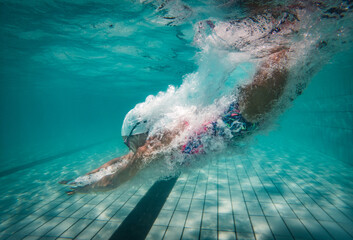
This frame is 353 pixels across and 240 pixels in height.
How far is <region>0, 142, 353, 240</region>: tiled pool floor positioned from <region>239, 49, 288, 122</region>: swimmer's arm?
5.22ft

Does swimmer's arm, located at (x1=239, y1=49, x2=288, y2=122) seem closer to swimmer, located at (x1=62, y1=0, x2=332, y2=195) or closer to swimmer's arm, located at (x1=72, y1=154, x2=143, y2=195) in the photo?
swimmer, located at (x1=62, y1=0, x2=332, y2=195)

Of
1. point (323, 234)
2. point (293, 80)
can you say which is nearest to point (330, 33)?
point (293, 80)

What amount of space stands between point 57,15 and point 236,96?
10821mm

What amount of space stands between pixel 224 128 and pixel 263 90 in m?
1.04

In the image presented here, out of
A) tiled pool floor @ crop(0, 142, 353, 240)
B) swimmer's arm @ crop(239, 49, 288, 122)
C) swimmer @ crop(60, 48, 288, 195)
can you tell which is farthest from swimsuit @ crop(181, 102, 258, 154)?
tiled pool floor @ crop(0, 142, 353, 240)

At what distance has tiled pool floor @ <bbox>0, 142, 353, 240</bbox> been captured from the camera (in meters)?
3.95

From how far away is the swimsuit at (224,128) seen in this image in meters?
3.22

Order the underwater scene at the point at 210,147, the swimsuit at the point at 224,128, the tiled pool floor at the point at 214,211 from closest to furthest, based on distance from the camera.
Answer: the swimsuit at the point at 224,128, the underwater scene at the point at 210,147, the tiled pool floor at the point at 214,211

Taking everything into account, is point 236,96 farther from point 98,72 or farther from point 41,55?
point 98,72

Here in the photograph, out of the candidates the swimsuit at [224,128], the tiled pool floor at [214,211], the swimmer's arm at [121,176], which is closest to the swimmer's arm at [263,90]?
the swimsuit at [224,128]

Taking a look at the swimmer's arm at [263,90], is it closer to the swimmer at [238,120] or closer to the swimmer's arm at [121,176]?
the swimmer at [238,120]

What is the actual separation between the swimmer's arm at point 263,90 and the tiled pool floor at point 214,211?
1592 mm

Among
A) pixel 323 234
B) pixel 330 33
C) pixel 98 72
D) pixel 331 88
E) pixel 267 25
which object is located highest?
pixel 98 72

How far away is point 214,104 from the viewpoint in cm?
361
